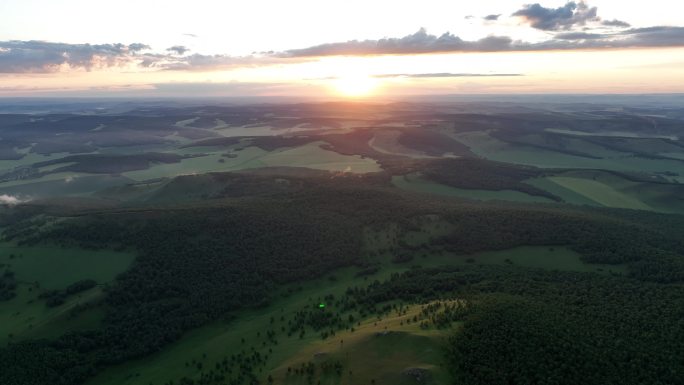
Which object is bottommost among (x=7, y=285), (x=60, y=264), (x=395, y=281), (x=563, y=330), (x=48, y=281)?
(x=7, y=285)

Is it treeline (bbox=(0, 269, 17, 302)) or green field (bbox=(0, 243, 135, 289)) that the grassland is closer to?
green field (bbox=(0, 243, 135, 289))

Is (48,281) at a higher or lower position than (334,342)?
lower

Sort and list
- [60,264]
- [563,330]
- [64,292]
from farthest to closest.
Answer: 1. [60,264]
2. [64,292]
3. [563,330]

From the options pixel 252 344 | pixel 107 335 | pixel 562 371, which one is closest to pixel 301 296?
pixel 252 344

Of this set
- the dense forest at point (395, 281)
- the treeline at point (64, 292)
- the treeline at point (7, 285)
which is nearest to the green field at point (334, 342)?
the dense forest at point (395, 281)

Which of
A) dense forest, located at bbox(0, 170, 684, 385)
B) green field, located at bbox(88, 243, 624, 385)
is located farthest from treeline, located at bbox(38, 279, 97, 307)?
green field, located at bbox(88, 243, 624, 385)

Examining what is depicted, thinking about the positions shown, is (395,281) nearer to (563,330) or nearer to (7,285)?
(563,330)

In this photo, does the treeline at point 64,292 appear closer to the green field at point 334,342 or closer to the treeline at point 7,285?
the treeline at point 7,285

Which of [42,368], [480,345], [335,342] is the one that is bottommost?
[42,368]

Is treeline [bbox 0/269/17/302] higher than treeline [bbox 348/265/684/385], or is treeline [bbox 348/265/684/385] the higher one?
treeline [bbox 348/265/684/385]

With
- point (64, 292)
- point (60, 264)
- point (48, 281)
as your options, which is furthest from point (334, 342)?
point (60, 264)

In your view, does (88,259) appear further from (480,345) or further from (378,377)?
(480,345)
